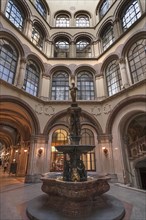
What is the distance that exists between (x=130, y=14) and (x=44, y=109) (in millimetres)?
13424

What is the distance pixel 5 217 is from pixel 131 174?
10005 mm

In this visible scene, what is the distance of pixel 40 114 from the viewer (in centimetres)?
1271

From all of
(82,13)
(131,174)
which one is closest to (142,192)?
(131,174)

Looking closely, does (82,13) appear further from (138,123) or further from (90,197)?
(90,197)

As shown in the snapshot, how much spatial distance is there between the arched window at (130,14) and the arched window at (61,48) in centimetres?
724

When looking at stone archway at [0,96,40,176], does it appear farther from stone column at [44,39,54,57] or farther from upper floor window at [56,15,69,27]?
upper floor window at [56,15,69,27]

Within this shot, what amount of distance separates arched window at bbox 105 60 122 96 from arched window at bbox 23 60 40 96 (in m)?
7.88

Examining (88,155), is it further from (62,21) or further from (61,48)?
(62,21)

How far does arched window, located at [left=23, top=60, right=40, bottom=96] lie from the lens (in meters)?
13.2

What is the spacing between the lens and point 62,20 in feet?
64.2

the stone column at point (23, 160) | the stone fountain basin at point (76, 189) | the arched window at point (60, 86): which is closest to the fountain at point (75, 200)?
the stone fountain basin at point (76, 189)

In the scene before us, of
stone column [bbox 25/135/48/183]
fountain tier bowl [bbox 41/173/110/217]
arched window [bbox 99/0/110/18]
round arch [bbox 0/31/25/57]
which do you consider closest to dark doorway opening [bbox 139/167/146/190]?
stone column [bbox 25/135/48/183]

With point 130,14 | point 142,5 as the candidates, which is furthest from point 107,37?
point 142,5

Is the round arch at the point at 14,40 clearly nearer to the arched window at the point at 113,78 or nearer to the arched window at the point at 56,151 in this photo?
the arched window at the point at 56,151
